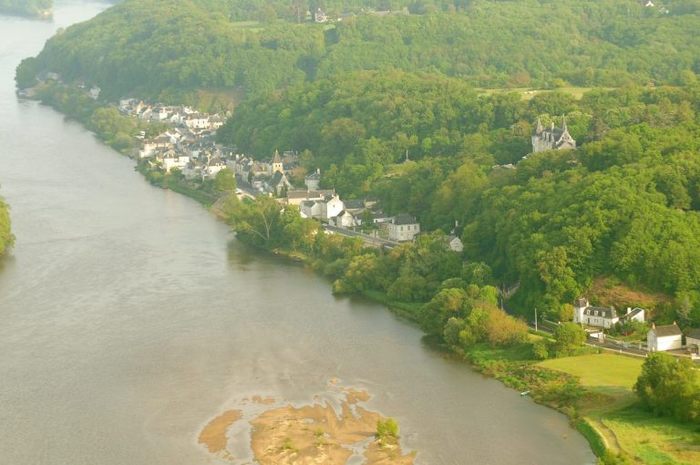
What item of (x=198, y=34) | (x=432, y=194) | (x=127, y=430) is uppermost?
(x=198, y=34)

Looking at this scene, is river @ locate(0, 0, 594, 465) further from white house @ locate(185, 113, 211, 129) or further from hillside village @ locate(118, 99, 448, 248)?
white house @ locate(185, 113, 211, 129)


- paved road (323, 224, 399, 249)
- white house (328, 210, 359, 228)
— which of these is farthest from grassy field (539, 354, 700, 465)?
white house (328, 210, 359, 228)

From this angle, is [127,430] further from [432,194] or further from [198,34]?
[198,34]

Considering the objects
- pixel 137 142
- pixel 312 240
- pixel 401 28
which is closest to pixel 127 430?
pixel 312 240

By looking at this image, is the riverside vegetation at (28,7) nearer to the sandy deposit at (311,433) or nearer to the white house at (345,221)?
the white house at (345,221)

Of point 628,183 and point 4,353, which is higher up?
point 628,183

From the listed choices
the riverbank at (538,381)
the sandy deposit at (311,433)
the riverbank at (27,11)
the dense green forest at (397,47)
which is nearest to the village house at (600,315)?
the riverbank at (538,381)

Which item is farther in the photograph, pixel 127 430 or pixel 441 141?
pixel 441 141
